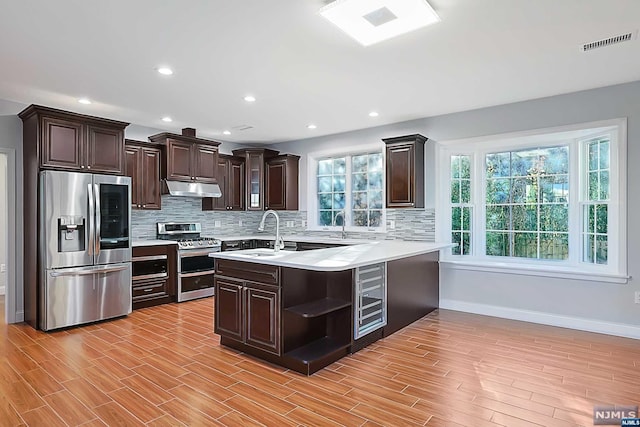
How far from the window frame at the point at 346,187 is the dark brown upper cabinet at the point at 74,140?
3.04 m

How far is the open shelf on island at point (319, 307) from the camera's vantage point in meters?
3.07

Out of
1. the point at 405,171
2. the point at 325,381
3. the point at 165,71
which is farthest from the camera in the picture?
the point at 405,171

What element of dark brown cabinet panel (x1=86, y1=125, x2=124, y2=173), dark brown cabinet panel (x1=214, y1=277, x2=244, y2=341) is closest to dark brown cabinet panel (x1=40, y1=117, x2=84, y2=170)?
dark brown cabinet panel (x1=86, y1=125, x2=124, y2=173)

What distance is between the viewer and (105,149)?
454 cm

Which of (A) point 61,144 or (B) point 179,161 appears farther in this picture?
(B) point 179,161

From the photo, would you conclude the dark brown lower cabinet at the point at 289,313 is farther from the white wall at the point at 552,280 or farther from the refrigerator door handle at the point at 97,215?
the refrigerator door handle at the point at 97,215

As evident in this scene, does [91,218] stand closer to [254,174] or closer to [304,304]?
[304,304]

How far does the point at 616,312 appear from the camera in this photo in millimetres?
3975

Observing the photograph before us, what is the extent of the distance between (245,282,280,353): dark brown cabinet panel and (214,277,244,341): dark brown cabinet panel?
0.10 meters

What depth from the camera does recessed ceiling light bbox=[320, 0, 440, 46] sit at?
7.61 feet

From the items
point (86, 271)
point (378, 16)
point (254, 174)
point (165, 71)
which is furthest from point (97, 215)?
point (378, 16)

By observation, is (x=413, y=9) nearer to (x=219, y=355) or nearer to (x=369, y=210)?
(x=219, y=355)

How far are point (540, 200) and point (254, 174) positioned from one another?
4495 millimetres

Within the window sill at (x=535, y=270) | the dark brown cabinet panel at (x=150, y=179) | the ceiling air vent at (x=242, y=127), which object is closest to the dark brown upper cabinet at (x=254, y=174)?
the ceiling air vent at (x=242, y=127)
